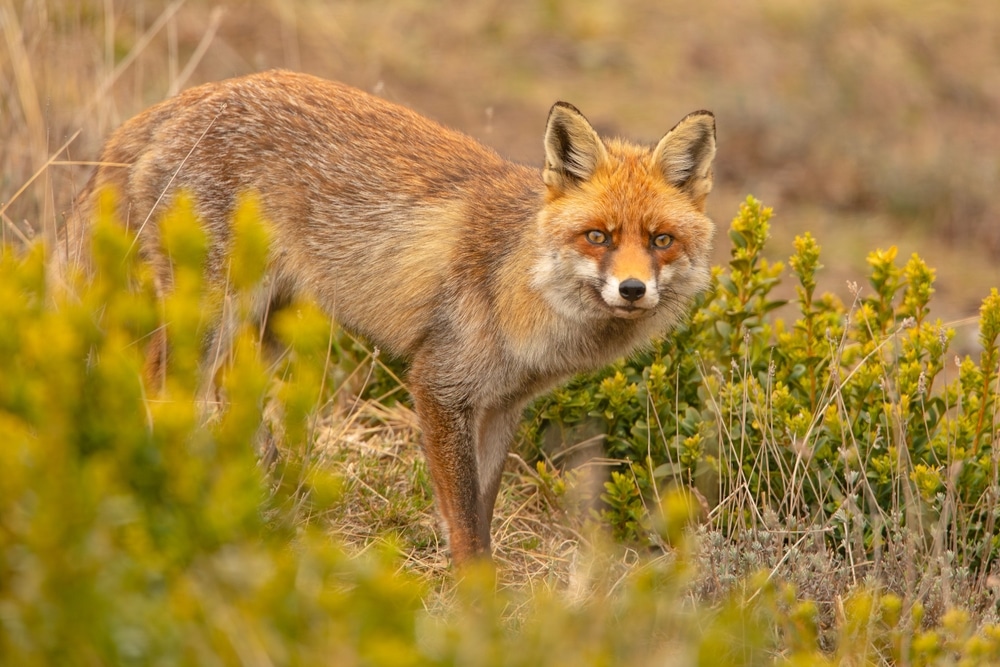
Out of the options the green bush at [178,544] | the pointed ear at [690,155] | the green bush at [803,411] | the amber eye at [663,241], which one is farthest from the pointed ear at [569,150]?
the green bush at [178,544]

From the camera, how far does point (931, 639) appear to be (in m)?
2.76

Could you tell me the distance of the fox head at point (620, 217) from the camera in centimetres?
449

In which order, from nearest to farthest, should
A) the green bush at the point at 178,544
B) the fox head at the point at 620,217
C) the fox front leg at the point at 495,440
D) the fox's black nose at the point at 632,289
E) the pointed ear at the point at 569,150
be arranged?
1. the green bush at the point at 178,544
2. the fox's black nose at the point at 632,289
3. the fox head at the point at 620,217
4. the pointed ear at the point at 569,150
5. the fox front leg at the point at 495,440

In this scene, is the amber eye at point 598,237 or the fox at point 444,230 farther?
the fox at point 444,230

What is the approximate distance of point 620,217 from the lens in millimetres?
4492

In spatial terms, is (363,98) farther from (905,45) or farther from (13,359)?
(905,45)

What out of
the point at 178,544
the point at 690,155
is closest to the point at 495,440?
the point at 690,155

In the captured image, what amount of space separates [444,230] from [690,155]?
3.93ft

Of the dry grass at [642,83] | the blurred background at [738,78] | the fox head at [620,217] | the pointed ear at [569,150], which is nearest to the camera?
the fox head at [620,217]

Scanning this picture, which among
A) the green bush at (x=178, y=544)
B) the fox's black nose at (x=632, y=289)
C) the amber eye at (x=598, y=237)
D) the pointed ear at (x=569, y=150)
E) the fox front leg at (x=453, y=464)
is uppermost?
the pointed ear at (x=569, y=150)

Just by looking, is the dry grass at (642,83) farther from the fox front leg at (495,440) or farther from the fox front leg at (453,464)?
the fox front leg at (453,464)

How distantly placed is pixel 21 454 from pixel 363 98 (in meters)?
3.57

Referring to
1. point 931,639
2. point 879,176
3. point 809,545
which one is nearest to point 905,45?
point 879,176

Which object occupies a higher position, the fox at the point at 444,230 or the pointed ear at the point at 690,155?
the pointed ear at the point at 690,155
